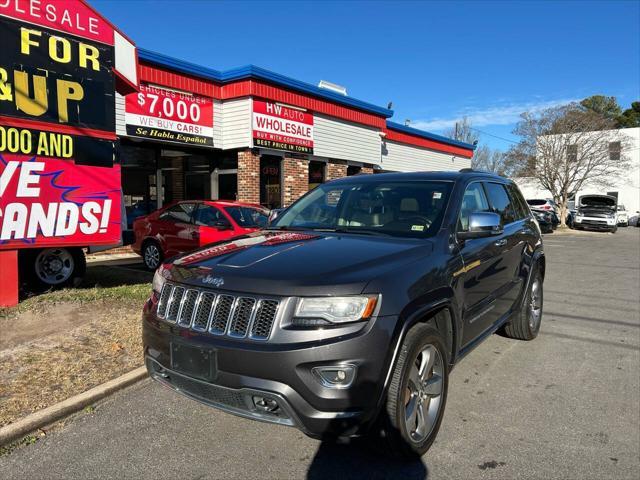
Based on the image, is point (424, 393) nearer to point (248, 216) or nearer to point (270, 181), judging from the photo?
point (248, 216)

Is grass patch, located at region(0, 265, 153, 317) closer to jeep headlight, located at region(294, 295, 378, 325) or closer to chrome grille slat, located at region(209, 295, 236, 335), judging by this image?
chrome grille slat, located at region(209, 295, 236, 335)

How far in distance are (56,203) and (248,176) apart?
7.33 metres

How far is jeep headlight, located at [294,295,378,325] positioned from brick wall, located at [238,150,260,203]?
11.0 meters

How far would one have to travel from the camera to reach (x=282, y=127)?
546 inches

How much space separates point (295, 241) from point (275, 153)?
11.0m

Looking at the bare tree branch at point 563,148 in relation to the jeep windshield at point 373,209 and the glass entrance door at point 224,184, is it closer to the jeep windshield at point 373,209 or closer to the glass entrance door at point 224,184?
the glass entrance door at point 224,184

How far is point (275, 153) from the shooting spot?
45.8 feet

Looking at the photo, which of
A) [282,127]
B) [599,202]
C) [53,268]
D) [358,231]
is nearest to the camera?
[358,231]

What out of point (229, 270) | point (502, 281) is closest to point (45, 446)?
point (229, 270)

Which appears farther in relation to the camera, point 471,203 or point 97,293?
point 97,293

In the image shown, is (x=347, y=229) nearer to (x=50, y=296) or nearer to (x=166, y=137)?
(x=50, y=296)

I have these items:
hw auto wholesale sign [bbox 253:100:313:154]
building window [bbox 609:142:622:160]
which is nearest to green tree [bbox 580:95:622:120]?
building window [bbox 609:142:622:160]

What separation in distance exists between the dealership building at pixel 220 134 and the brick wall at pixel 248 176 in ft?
0.09

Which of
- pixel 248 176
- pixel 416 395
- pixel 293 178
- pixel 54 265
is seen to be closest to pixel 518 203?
pixel 416 395
